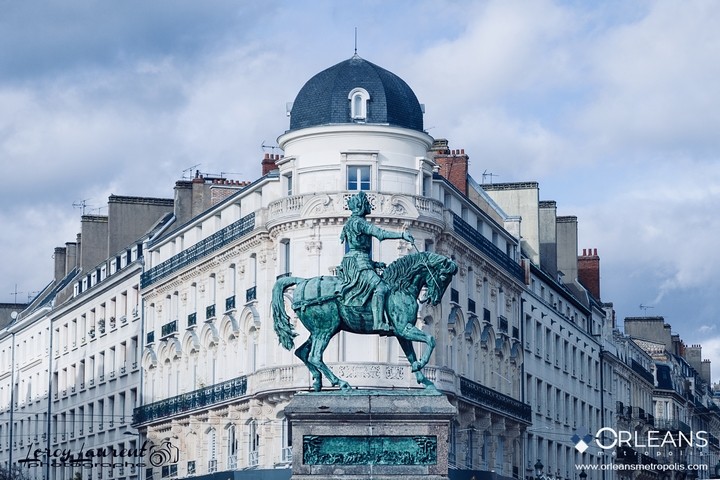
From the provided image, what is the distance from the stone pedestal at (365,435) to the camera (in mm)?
26719

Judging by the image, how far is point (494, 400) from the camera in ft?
219

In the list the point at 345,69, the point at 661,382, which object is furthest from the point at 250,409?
the point at 661,382

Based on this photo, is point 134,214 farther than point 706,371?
No

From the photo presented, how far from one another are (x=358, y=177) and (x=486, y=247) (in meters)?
10.7

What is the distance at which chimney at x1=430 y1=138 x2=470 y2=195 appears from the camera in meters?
71.2

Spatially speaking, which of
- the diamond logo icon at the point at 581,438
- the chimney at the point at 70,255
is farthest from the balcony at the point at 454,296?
the chimney at the point at 70,255

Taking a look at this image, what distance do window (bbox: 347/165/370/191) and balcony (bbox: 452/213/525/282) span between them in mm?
5200

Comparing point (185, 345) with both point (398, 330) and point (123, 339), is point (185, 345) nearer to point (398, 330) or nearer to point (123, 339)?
point (123, 339)

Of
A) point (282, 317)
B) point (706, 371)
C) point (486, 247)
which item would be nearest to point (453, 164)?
point (486, 247)

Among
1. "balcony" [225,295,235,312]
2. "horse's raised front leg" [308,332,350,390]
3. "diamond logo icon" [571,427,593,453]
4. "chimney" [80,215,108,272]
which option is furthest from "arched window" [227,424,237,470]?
"horse's raised front leg" [308,332,350,390]

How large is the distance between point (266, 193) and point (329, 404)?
34.9m

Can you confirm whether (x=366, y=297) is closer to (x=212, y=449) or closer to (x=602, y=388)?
(x=212, y=449)

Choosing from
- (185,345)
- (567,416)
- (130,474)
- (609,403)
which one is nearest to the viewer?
(185,345)

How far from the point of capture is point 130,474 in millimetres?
75812
